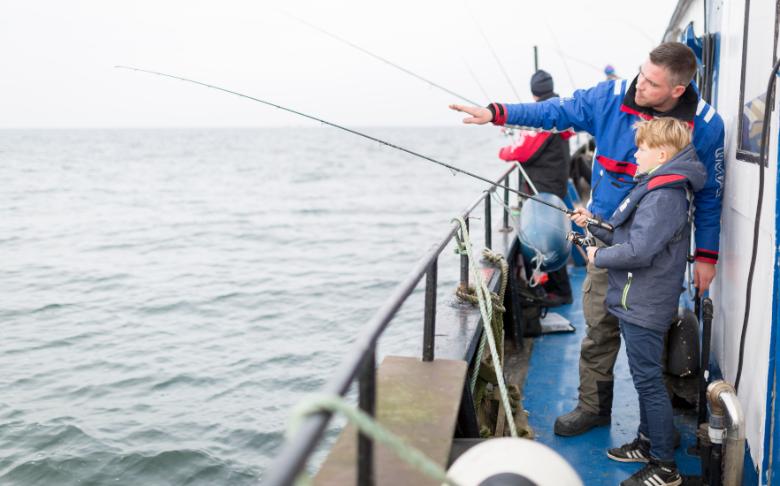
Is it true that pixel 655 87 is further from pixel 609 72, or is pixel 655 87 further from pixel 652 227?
pixel 609 72

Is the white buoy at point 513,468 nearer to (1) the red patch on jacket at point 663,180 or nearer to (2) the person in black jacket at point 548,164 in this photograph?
(1) the red patch on jacket at point 663,180

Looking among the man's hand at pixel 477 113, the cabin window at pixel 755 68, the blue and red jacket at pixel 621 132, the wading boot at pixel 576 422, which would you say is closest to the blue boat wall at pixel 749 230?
the cabin window at pixel 755 68

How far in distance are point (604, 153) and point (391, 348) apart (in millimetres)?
5963

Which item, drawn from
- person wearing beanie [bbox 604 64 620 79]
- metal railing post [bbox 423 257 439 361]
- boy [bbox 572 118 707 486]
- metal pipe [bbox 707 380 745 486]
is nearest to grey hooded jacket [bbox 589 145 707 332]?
boy [bbox 572 118 707 486]

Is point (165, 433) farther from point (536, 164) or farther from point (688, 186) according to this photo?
point (688, 186)

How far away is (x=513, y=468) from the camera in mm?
2242

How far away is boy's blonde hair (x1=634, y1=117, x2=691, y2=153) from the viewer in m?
3.26

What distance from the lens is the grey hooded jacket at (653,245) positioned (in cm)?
326

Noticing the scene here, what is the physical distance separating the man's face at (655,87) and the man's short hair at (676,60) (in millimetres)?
28

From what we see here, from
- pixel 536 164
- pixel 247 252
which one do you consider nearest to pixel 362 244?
pixel 247 252

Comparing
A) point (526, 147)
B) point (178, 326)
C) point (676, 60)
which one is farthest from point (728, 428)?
point (178, 326)

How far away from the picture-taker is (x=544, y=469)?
7.36ft

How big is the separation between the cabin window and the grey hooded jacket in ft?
0.86

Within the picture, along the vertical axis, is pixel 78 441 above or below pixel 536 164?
below
